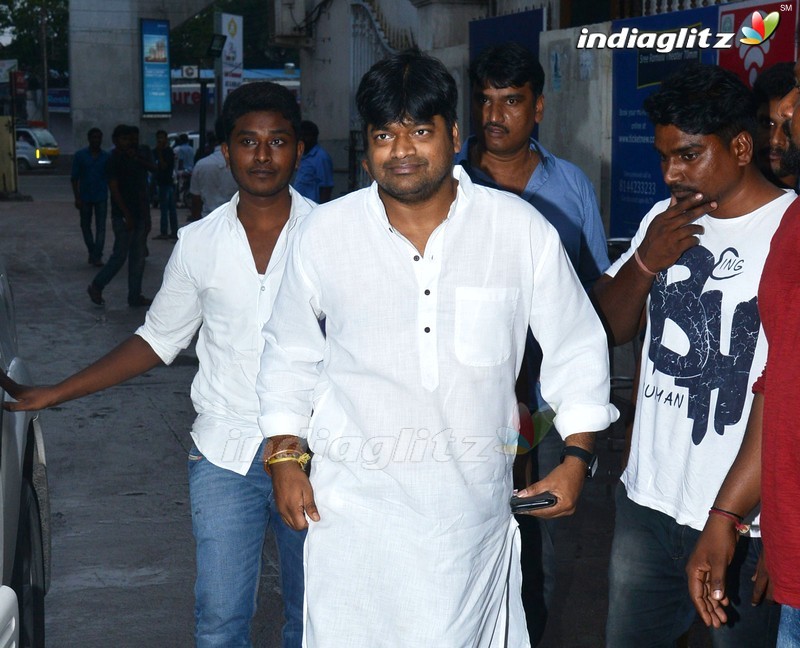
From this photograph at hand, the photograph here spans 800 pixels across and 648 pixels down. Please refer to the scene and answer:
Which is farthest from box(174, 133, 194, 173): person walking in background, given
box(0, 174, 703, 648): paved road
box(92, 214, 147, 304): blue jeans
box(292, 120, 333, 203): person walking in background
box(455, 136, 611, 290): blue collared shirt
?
box(455, 136, 611, 290): blue collared shirt

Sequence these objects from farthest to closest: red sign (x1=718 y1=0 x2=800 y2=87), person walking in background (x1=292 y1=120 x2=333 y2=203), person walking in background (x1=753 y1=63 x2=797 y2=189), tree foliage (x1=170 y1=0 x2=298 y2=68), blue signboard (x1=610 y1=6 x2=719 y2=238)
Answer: tree foliage (x1=170 y1=0 x2=298 y2=68) < person walking in background (x1=292 y1=120 x2=333 y2=203) < blue signboard (x1=610 y1=6 x2=719 y2=238) < red sign (x1=718 y1=0 x2=800 y2=87) < person walking in background (x1=753 y1=63 x2=797 y2=189)

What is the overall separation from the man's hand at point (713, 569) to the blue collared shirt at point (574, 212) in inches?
63.2

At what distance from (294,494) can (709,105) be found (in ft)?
4.90

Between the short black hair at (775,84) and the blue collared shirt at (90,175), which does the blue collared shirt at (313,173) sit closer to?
the blue collared shirt at (90,175)

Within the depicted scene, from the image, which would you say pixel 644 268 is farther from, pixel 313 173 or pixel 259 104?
pixel 313 173

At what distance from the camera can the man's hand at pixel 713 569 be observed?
2.67 meters

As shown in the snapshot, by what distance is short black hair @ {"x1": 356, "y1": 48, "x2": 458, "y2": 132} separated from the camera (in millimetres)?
2873

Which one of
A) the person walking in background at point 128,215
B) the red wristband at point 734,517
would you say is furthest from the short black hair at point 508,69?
the person walking in background at point 128,215

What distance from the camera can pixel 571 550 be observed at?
5.54 metres

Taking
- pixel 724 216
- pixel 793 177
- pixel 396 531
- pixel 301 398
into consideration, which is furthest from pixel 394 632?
pixel 793 177

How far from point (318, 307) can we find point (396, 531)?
62cm

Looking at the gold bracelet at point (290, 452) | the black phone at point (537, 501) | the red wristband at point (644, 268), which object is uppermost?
the red wristband at point (644, 268)

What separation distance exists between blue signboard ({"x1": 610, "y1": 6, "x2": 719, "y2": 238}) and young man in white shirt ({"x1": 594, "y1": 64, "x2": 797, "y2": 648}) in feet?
14.4

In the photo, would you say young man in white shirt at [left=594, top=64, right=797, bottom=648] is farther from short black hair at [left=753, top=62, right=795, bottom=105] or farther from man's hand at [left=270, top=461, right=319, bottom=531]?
man's hand at [left=270, top=461, right=319, bottom=531]
